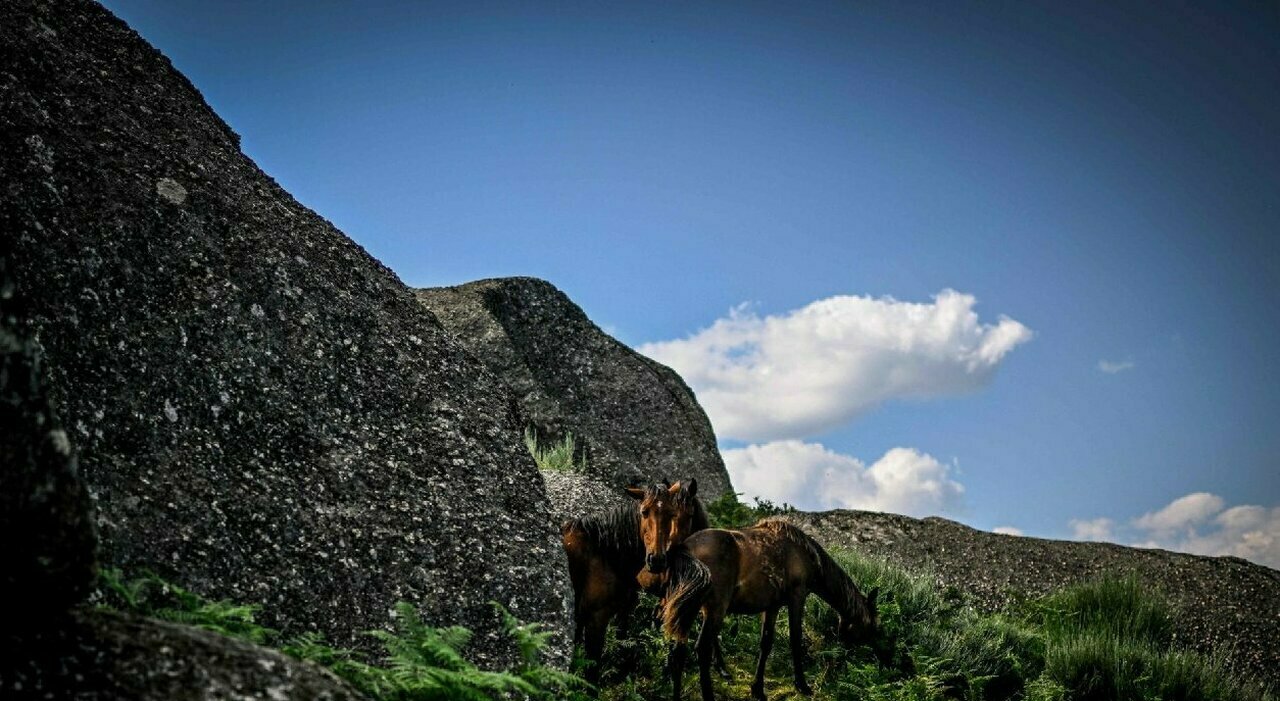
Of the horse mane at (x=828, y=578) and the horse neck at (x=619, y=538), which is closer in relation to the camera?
the horse neck at (x=619, y=538)

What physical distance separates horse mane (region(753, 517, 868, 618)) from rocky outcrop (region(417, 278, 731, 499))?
4.89m

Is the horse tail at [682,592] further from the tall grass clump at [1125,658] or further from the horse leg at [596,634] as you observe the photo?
the tall grass clump at [1125,658]

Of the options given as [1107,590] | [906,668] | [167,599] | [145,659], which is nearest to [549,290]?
[906,668]

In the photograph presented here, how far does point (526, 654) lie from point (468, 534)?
1.20m

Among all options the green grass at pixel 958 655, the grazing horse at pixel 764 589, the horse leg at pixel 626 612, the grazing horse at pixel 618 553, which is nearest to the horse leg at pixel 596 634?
the grazing horse at pixel 618 553

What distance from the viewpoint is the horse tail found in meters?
6.93

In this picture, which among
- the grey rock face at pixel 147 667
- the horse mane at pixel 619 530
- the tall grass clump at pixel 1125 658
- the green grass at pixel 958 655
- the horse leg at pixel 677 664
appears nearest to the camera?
the grey rock face at pixel 147 667

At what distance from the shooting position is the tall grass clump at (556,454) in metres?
11.7

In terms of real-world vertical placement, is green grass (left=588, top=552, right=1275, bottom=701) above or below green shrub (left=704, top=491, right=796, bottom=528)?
below

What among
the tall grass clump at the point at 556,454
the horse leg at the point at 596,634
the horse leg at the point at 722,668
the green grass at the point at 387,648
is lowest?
the horse leg at the point at 722,668

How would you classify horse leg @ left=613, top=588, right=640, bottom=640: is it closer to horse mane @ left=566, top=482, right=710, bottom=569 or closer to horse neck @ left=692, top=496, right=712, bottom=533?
horse mane @ left=566, top=482, right=710, bottom=569

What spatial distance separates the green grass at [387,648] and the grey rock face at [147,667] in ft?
1.59

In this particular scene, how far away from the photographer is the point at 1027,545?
15234 millimetres

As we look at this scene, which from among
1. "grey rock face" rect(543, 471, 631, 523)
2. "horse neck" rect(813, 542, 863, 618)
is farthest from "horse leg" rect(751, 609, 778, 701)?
"grey rock face" rect(543, 471, 631, 523)
